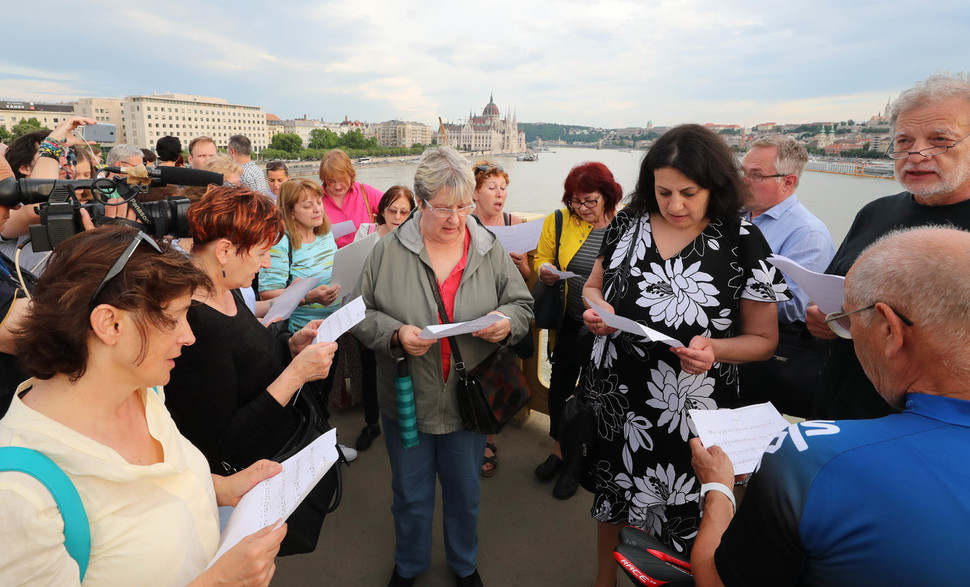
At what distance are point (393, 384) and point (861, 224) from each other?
2074 millimetres

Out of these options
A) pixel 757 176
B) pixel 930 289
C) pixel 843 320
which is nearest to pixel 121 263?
pixel 930 289

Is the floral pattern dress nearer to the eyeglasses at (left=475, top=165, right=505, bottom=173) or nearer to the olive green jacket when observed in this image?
the olive green jacket

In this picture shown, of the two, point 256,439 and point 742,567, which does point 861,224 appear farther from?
point 256,439

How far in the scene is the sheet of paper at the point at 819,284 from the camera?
64.3 inches

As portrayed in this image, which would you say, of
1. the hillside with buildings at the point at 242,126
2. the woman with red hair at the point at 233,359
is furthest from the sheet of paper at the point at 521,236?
the hillside with buildings at the point at 242,126

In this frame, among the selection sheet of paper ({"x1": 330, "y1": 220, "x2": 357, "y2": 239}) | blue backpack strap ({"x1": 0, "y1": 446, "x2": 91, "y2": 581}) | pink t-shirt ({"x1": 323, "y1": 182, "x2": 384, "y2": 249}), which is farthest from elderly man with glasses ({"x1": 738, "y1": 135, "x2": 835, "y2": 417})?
pink t-shirt ({"x1": 323, "y1": 182, "x2": 384, "y2": 249})

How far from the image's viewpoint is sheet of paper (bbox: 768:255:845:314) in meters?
1.63

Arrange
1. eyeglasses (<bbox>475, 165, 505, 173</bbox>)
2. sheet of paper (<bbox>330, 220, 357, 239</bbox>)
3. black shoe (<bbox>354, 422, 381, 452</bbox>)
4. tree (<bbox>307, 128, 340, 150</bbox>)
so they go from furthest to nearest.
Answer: tree (<bbox>307, 128, 340, 150</bbox>) < sheet of paper (<bbox>330, 220, 357, 239</bbox>) < eyeglasses (<bbox>475, 165, 505, 173</bbox>) < black shoe (<bbox>354, 422, 381, 452</bbox>)

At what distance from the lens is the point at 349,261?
2.86 m

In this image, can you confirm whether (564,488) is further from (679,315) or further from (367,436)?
(679,315)

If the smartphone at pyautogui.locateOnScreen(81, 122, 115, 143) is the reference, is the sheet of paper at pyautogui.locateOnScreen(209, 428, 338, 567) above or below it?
below

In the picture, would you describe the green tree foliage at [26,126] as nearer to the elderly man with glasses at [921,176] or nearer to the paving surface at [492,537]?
the paving surface at [492,537]

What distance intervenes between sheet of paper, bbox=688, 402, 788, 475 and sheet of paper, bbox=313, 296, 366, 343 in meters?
1.16

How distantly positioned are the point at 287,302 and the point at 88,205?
0.83 meters
